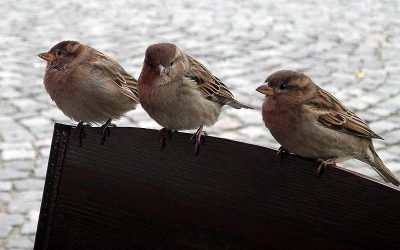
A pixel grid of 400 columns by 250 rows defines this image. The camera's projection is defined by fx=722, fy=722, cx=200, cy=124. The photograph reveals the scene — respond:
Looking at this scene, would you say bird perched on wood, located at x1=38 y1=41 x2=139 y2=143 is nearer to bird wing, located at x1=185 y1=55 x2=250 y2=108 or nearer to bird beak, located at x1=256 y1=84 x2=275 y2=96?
bird wing, located at x1=185 y1=55 x2=250 y2=108

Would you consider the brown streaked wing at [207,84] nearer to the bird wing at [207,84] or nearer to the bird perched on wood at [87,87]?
the bird wing at [207,84]

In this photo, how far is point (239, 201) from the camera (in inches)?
72.6

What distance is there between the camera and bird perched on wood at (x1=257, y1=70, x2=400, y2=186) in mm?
2777

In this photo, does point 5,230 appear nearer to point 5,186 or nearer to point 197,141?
point 5,186

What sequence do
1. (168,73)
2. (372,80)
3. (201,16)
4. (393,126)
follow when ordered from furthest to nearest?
(201,16), (372,80), (393,126), (168,73)

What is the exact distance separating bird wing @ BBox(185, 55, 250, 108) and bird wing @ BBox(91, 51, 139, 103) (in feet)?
0.93

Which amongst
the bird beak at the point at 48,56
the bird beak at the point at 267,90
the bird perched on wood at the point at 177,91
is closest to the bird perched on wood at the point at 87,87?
the bird beak at the point at 48,56

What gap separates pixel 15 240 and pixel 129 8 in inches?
306

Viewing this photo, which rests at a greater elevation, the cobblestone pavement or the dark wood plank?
the cobblestone pavement

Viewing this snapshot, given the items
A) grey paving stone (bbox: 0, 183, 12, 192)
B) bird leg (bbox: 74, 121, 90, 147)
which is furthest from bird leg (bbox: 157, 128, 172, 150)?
grey paving stone (bbox: 0, 183, 12, 192)

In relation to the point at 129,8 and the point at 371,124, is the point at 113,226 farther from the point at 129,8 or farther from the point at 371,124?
the point at 129,8

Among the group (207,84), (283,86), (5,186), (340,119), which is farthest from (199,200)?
(5,186)

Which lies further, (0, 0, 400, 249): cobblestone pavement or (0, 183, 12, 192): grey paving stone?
(0, 0, 400, 249): cobblestone pavement

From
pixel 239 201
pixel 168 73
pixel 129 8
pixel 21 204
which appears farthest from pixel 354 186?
pixel 129 8
